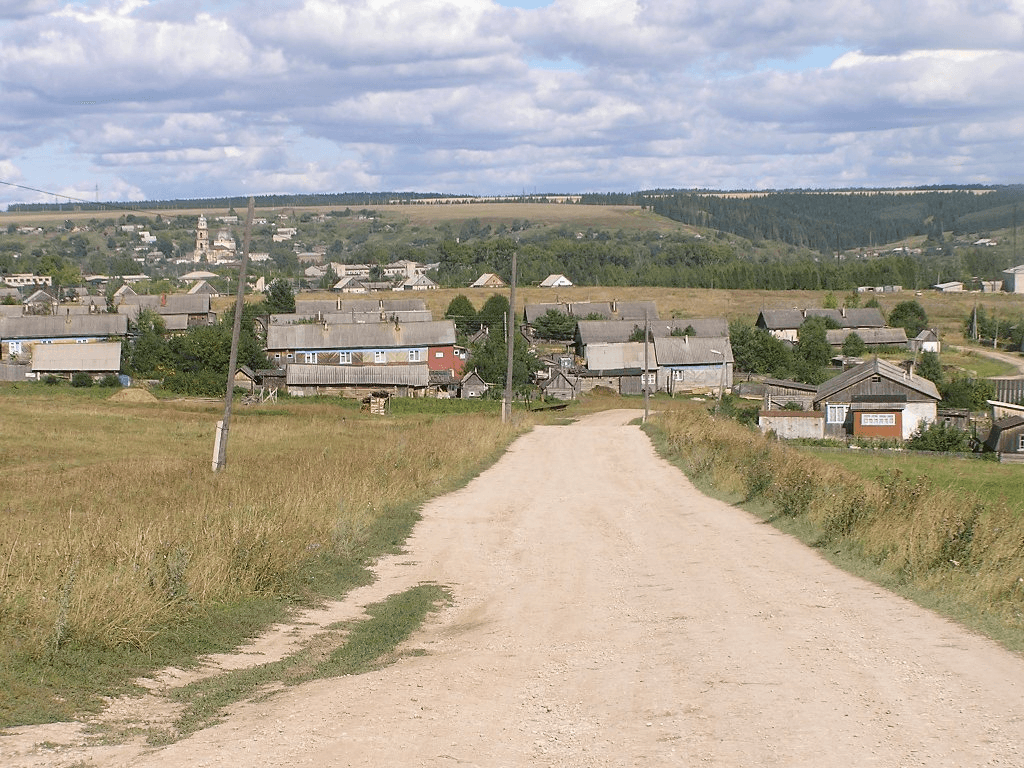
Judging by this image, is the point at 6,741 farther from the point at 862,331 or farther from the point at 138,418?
the point at 862,331

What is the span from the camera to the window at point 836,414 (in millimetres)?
61031

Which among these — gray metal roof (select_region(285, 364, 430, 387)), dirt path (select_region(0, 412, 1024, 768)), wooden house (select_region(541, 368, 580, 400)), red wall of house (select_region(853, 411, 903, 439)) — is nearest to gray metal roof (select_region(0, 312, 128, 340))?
gray metal roof (select_region(285, 364, 430, 387))

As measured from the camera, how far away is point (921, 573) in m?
12.2

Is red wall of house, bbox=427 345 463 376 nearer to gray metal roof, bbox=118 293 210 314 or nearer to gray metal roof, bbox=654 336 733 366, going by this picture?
gray metal roof, bbox=654 336 733 366

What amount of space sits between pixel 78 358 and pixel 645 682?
7619cm

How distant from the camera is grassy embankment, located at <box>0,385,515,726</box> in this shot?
8.59 m

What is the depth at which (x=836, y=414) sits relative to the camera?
61.2 meters

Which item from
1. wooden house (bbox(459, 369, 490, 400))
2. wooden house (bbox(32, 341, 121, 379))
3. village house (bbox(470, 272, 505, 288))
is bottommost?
wooden house (bbox(459, 369, 490, 400))

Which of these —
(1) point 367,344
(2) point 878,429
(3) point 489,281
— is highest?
(3) point 489,281

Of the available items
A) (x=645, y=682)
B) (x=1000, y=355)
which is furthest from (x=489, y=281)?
(x=645, y=682)

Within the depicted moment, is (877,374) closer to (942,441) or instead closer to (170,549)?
(942,441)

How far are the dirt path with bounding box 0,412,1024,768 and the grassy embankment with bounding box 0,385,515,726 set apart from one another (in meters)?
0.71

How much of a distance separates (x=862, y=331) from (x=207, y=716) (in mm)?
103171

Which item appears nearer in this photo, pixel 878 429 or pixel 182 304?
pixel 878 429
